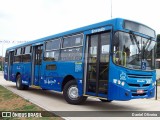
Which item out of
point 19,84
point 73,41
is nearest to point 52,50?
point 73,41

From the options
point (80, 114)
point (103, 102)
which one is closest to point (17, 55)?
point (103, 102)

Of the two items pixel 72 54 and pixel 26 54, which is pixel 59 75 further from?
pixel 26 54

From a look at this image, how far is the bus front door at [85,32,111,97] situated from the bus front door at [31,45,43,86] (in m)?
4.41

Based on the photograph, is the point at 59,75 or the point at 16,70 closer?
the point at 59,75

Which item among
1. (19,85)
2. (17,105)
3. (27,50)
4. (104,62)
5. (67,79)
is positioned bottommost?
(17,105)

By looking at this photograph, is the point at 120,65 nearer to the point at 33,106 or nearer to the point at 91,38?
the point at 91,38

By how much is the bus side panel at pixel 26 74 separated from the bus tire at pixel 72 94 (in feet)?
15.3

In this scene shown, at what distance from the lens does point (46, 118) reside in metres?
8.38

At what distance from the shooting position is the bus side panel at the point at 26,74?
15578mm

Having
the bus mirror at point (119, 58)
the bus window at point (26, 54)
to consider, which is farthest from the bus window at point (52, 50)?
the bus mirror at point (119, 58)

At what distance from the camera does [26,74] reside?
16.1 meters

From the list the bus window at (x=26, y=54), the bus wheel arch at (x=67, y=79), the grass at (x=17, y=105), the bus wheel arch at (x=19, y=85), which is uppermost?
the bus window at (x=26, y=54)

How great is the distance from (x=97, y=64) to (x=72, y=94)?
6.48 ft

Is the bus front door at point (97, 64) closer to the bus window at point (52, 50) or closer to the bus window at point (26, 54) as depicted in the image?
the bus window at point (52, 50)
